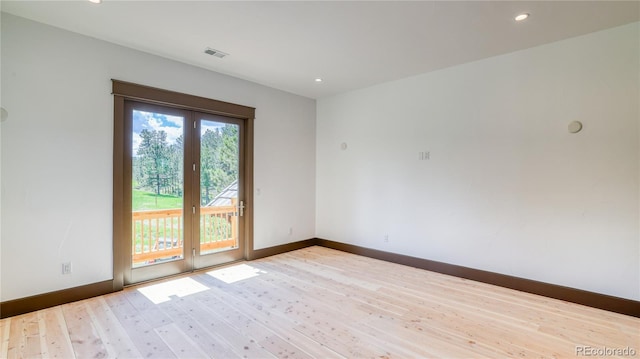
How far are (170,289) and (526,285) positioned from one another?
14.0 ft

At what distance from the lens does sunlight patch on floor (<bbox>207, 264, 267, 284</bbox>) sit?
3.95 m

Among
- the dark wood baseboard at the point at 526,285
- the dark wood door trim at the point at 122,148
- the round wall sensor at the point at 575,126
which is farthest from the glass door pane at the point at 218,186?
the round wall sensor at the point at 575,126

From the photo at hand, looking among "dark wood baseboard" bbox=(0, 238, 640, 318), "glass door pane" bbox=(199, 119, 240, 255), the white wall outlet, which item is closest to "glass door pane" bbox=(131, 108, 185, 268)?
"glass door pane" bbox=(199, 119, 240, 255)

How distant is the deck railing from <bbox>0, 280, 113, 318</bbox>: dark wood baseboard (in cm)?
43

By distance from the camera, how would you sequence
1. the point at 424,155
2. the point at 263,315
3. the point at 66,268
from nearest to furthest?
the point at 263,315 < the point at 66,268 < the point at 424,155

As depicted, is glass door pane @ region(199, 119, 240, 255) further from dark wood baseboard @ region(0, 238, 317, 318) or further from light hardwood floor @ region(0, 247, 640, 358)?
dark wood baseboard @ region(0, 238, 317, 318)

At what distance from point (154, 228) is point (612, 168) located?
5.32 metres

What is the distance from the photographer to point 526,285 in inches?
138

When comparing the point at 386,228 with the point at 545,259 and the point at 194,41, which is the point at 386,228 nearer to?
the point at 545,259

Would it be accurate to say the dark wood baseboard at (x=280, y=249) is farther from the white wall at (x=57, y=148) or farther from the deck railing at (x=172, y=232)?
the white wall at (x=57, y=148)

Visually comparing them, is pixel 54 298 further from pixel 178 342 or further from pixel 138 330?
pixel 178 342

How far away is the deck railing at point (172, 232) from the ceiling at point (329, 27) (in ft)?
6.89

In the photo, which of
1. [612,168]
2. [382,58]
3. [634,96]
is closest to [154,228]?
[382,58]

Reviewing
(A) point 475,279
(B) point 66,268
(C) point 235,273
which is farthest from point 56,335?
(A) point 475,279
